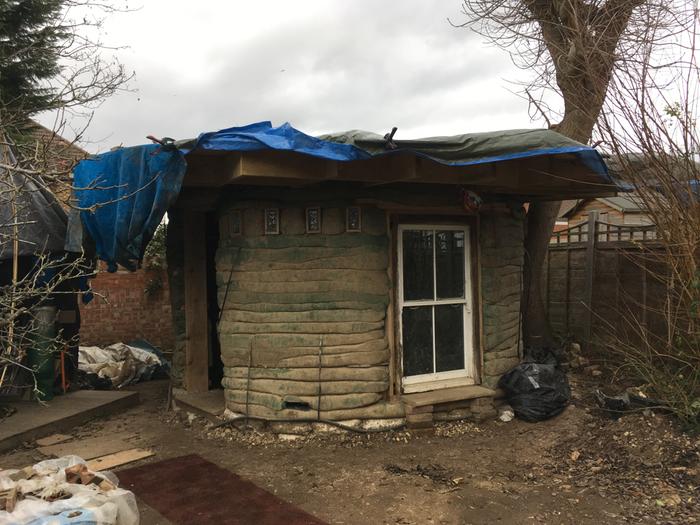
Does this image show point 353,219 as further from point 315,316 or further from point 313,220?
point 315,316

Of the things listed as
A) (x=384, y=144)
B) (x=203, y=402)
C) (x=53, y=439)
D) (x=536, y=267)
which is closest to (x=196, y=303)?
(x=203, y=402)

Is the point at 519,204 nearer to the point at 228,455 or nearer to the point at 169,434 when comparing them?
the point at 228,455

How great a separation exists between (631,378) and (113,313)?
8.99 m

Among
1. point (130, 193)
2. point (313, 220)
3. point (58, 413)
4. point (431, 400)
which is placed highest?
point (130, 193)

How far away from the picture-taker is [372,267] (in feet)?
17.7

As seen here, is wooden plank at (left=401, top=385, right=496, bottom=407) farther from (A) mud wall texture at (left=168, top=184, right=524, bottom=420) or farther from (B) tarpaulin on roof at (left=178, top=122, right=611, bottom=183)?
(B) tarpaulin on roof at (left=178, top=122, right=611, bottom=183)

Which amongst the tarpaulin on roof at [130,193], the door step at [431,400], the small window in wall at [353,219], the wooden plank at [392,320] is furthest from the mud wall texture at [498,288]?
the tarpaulin on roof at [130,193]

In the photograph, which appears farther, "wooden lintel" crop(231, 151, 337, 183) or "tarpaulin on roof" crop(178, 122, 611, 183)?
"wooden lintel" crop(231, 151, 337, 183)

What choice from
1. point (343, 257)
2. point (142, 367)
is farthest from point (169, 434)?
point (142, 367)

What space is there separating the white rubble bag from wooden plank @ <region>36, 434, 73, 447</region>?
260cm

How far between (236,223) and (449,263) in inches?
93.3

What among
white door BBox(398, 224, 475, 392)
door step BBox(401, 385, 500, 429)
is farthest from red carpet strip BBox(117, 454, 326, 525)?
white door BBox(398, 224, 475, 392)

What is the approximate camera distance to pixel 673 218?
483 centimetres

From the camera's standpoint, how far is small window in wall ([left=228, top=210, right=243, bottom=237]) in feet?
18.2
